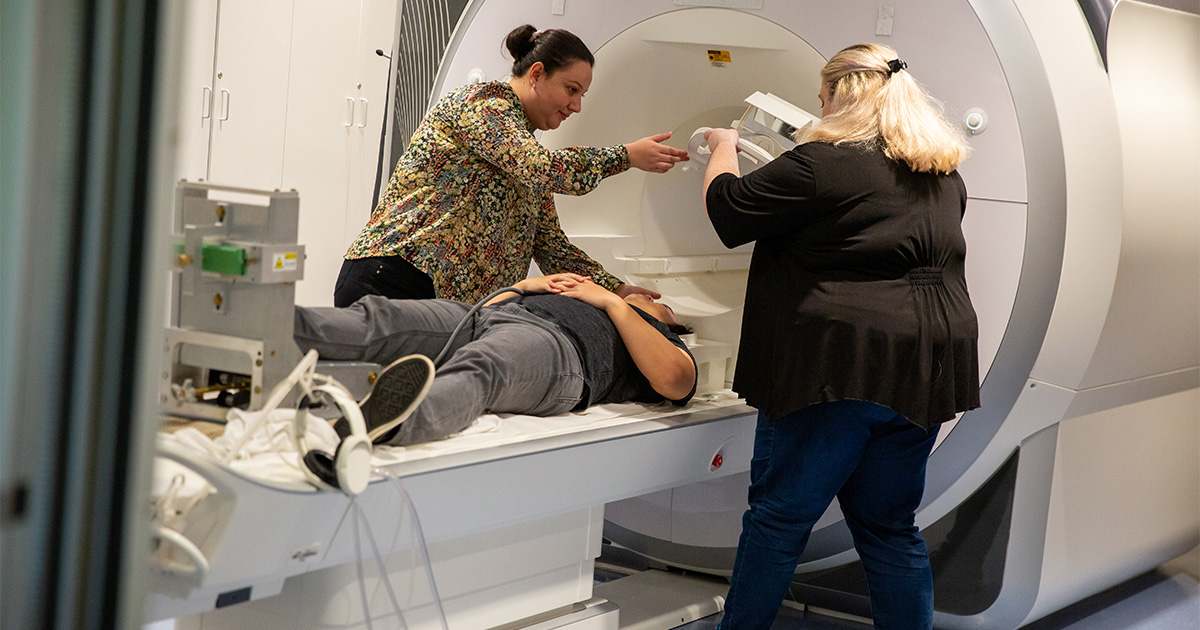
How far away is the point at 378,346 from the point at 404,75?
1.46 metres

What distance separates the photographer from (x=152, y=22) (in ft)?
2.08

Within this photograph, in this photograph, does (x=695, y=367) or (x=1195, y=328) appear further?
(x=1195, y=328)

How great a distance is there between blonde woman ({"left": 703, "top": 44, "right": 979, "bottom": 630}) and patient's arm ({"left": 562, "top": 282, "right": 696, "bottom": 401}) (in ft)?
0.59

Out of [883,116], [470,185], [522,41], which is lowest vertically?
[470,185]

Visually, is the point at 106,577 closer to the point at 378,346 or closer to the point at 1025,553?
the point at 378,346

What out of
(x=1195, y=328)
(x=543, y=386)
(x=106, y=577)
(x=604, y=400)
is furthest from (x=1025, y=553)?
(x=106, y=577)

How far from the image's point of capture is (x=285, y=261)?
4.81 feet

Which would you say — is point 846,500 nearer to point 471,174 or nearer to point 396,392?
point 396,392

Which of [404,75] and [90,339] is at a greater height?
[404,75]

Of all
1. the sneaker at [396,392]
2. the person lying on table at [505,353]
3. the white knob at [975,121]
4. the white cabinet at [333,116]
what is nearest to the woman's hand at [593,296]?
the person lying on table at [505,353]

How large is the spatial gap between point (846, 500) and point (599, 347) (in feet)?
1.77

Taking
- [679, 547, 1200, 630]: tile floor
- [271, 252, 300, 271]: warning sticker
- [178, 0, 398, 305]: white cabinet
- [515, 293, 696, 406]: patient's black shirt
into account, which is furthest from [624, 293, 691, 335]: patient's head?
[178, 0, 398, 305]: white cabinet

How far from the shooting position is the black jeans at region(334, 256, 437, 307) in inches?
92.2

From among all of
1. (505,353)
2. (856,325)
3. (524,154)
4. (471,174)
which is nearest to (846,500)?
(856,325)
